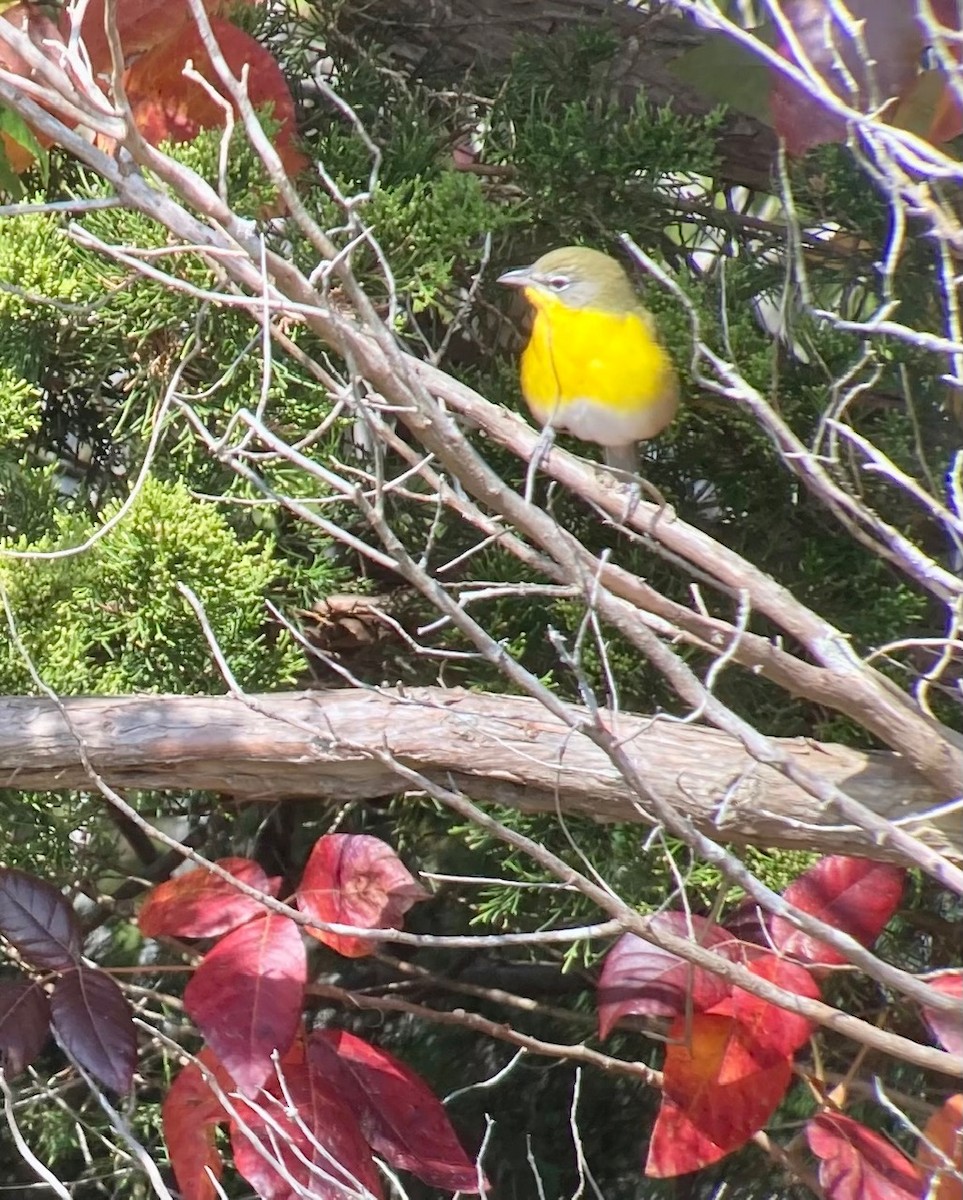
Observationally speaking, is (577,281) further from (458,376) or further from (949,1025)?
(949,1025)

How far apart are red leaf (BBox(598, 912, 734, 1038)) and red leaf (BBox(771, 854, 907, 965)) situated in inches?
3.3

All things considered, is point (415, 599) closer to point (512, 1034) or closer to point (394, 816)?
point (394, 816)

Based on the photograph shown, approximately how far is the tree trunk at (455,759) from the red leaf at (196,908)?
0.44 feet

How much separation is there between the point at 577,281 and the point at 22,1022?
1.01 meters

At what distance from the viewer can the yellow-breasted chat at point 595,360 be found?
1.45 meters

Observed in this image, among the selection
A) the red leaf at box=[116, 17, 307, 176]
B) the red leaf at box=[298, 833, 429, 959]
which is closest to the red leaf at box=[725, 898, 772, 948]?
the red leaf at box=[298, 833, 429, 959]

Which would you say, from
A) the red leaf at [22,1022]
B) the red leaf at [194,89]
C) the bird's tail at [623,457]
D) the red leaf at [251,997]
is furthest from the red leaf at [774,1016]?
the red leaf at [194,89]

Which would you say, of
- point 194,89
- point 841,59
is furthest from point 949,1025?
point 194,89

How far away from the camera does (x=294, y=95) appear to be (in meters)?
1.64

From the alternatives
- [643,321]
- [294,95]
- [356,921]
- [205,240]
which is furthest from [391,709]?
[294,95]

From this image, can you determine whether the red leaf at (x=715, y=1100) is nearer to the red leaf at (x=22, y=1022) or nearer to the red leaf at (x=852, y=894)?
the red leaf at (x=852, y=894)

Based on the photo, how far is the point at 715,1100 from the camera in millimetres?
1237

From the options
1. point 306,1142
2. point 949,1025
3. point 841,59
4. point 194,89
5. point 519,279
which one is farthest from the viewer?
point 519,279

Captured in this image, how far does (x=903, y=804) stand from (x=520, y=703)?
1.25ft
